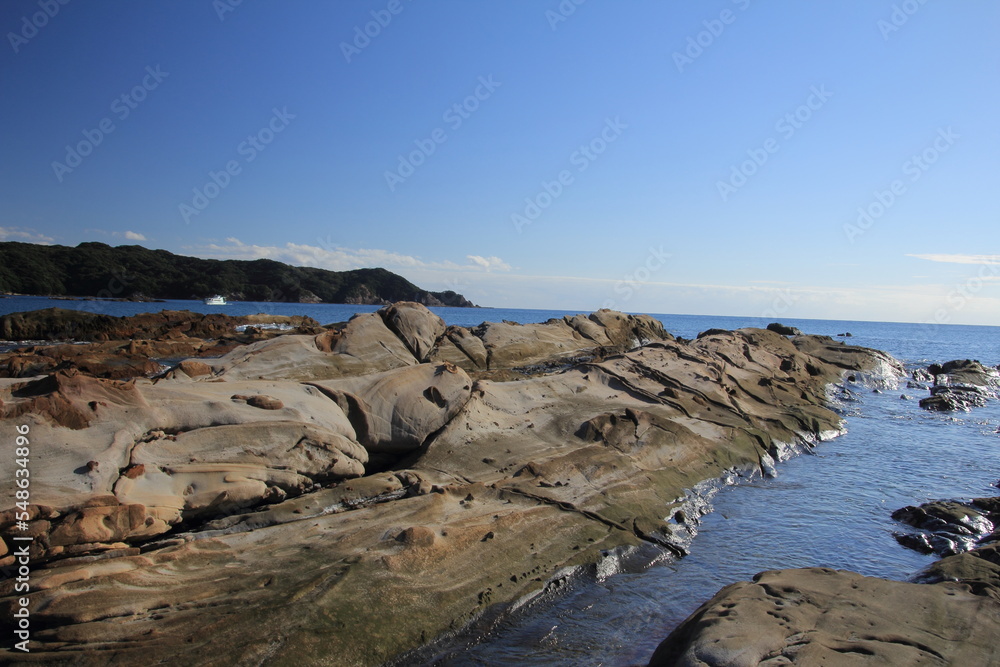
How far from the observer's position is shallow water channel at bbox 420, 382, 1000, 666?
4.84m

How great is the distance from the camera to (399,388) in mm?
8328

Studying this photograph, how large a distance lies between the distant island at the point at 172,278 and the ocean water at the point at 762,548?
82.2 m

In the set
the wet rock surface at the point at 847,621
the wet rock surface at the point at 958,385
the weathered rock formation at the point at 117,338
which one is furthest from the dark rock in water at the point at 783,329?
the wet rock surface at the point at 847,621

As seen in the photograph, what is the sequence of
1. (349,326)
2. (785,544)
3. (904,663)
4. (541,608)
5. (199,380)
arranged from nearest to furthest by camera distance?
(904,663) < (541,608) < (785,544) < (199,380) < (349,326)

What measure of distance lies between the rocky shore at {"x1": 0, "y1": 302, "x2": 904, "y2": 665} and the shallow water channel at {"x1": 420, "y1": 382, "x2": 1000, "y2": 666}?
1.04 ft

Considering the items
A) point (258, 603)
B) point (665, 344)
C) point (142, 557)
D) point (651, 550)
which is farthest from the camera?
point (665, 344)

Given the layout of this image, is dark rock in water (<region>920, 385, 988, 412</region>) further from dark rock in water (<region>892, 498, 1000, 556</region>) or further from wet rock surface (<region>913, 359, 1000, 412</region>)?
dark rock in water (<region>892, 498, 1000, 556</region>)

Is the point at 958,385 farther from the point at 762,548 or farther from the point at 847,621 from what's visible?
the point at 847,621

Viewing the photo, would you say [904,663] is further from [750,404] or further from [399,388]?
[750,404]

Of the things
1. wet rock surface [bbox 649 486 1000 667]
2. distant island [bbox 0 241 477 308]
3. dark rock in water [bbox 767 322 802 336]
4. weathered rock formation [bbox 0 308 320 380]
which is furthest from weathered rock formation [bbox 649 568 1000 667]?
distant island [bbox 0 241 477 308]

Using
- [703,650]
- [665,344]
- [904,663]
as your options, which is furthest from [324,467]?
[665,344]

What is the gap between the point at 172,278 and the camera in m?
84.5

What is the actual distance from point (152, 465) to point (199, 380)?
8.47ft

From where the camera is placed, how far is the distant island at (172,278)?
70.3 m
